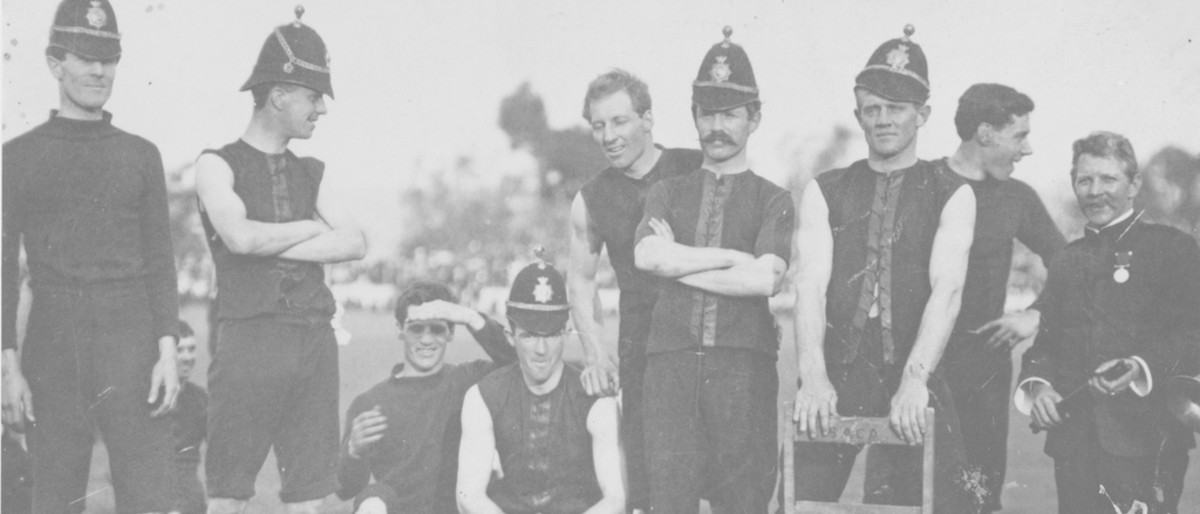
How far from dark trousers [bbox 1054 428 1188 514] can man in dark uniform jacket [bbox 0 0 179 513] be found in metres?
2.90

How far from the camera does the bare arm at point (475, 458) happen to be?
13.0 ft

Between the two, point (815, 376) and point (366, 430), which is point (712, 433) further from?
point (366, 430)

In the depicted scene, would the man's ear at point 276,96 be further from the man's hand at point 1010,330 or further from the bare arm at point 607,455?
the man's hand at point 1010,330

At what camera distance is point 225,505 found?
397cm

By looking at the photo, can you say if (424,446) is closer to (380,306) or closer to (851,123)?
(380,306)

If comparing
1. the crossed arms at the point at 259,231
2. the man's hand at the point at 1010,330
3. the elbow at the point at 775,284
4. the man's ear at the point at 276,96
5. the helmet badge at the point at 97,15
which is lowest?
the man's hand at the point at 1010,330

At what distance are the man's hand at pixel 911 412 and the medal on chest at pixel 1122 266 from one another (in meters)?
0.76

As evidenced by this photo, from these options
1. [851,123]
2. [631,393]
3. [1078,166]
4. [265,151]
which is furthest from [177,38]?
[1078,166]

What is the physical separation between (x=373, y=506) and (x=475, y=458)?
17.5 inches

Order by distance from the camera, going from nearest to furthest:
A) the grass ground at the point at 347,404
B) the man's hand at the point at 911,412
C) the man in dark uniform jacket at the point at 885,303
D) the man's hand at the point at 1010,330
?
the man's hand at the point at 911,412 < the man in dark uniform jacket at the point at 885,303 < the man's hand at the point at 1010,330 < the grass ground at the point at 347,404

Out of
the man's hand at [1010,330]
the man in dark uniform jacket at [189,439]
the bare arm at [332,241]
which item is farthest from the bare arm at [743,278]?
the man in dark uniform jacket at [189,439]

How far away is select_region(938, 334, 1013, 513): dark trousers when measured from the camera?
154 inches

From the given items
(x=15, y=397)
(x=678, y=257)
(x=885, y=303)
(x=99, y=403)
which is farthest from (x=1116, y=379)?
(x=15, y=397)

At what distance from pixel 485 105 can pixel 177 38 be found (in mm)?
1187
